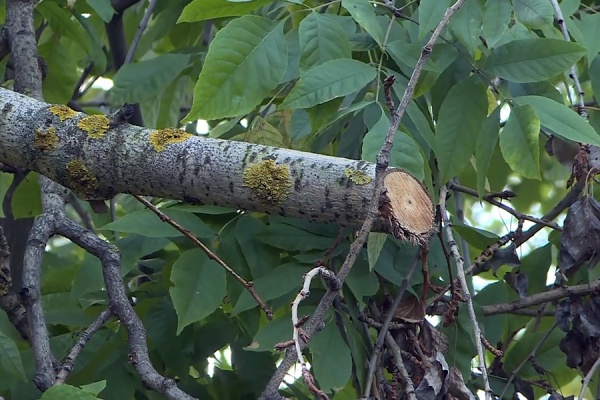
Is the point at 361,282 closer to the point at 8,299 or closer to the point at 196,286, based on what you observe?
the point at 196,286

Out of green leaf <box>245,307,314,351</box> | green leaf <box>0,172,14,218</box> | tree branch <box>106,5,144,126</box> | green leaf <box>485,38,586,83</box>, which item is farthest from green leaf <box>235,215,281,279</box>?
tree branch <box>106,5,144,126</box>

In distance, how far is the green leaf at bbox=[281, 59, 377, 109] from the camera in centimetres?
157

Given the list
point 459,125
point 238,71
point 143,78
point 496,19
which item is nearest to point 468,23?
point 496,19

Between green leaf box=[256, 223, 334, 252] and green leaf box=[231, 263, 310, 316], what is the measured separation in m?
0.05

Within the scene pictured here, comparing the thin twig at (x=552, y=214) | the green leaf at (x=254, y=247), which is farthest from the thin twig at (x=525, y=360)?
the green leaf at (x=254, y=247)

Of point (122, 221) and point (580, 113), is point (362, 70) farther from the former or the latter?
point (122, 221)

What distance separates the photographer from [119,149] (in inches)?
59.3

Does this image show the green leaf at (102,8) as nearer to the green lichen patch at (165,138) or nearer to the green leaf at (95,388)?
the green lichen patch at (165,138)

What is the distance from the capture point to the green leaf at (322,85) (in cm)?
157

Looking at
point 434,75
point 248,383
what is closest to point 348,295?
point 248,383

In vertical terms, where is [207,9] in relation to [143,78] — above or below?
above

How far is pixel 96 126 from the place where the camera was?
4.99 feet

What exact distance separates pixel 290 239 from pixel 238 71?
43cm

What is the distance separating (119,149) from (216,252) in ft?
1.55
